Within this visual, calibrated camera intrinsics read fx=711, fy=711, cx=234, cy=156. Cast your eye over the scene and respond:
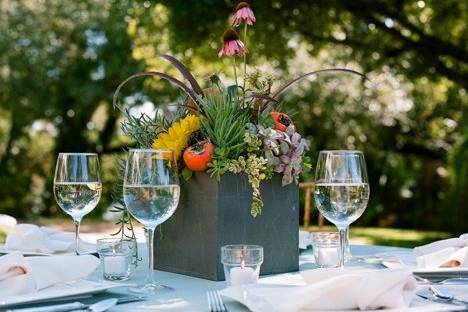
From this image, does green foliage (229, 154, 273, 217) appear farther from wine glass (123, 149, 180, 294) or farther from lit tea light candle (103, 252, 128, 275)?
lit tea light candle (103, 252, 128, 275)

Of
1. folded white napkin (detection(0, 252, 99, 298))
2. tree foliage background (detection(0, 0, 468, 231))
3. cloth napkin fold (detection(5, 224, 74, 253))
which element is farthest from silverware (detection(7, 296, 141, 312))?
tree foliage background (detection(0, 0, 468, 231))

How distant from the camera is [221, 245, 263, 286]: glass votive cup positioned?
5.38ft

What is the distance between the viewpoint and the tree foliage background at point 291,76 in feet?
28.6

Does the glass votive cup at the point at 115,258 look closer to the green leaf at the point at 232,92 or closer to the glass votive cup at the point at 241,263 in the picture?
the glass votive cup at the point at 241,263

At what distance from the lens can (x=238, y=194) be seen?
193 centimetres

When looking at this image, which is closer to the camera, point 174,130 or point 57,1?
point 174,130

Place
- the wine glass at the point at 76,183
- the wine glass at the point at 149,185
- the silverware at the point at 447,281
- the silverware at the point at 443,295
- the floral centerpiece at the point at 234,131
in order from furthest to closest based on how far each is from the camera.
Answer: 1. the wine glass at the point at 76,183
2. the floral centerpiece at the point at 234,131
3. the silverware at the point at 447,281
4. the wine glass at the point at 149,185
5. the silverware at the point at 443,295

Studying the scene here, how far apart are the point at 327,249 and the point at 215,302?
2.21 feet

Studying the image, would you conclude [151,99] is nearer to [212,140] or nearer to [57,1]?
[57,1]

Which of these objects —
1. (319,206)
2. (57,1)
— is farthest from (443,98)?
(319,206)

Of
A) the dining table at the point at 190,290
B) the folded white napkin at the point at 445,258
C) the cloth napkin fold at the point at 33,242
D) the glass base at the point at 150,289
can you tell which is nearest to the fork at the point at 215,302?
the dining table at the point at 190,290

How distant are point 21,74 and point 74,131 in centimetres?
251

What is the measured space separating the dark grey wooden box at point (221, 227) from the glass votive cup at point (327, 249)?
0.22 feet

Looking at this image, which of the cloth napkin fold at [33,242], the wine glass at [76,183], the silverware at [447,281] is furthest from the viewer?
the cloth napkin fold at [33,242]
